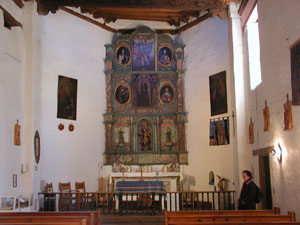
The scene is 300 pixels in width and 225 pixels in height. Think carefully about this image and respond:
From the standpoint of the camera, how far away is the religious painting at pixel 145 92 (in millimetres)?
18500

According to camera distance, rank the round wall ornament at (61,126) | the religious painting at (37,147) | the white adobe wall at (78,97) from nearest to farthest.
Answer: the religious painting at (37,147) → the white adobe wall at (78,97) → the round wall ornament at (61,126)

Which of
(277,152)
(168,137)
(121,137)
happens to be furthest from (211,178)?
(277,152)

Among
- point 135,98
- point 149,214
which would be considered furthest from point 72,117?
point 149,214

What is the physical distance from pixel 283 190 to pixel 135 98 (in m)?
10.0

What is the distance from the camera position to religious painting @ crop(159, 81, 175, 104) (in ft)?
60.7

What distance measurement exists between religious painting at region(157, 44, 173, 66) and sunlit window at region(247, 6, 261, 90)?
605 cm

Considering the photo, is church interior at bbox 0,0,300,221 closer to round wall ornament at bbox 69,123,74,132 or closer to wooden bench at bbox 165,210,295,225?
round wall ornament at bbox 69,123,74,132

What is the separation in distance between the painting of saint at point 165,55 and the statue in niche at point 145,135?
2845 mm

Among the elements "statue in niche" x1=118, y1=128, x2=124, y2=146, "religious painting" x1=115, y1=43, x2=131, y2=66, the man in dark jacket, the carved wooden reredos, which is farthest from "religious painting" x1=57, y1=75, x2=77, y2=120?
the man in dark jacket

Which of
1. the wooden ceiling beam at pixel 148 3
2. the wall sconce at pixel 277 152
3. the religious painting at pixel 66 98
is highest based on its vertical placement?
the wooden ceiling beam at pixel 148 3

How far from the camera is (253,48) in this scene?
12.9 meters

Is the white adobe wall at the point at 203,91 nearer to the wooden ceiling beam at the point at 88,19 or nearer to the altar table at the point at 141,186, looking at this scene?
the altar table at the point at 141,186

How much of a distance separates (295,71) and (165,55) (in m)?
10.7

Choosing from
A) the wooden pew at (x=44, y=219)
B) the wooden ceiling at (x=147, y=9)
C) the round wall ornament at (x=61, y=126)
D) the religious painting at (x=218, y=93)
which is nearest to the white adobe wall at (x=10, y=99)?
the wooden ceiling at (x=147, y=9)
